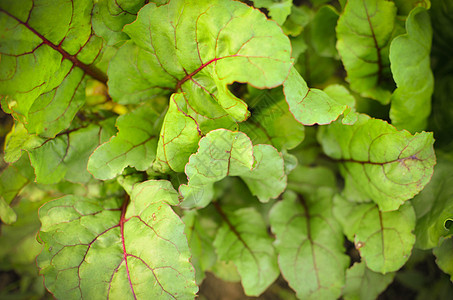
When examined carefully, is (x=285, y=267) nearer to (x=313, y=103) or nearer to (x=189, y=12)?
(x=313, y=103)

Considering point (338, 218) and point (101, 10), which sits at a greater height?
point (101, 10)

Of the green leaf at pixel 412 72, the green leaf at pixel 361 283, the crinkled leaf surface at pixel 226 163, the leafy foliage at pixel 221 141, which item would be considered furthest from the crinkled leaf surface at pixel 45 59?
the green leaf at pixel 361 283

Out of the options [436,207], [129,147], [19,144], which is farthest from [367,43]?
[19,144]

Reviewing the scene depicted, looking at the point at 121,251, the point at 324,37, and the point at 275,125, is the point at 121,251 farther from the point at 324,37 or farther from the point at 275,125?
the point at 324,37

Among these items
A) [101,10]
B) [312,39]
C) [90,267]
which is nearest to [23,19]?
[101,10]

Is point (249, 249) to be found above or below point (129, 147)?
below

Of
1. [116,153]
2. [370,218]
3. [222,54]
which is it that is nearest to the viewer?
[222,54]
